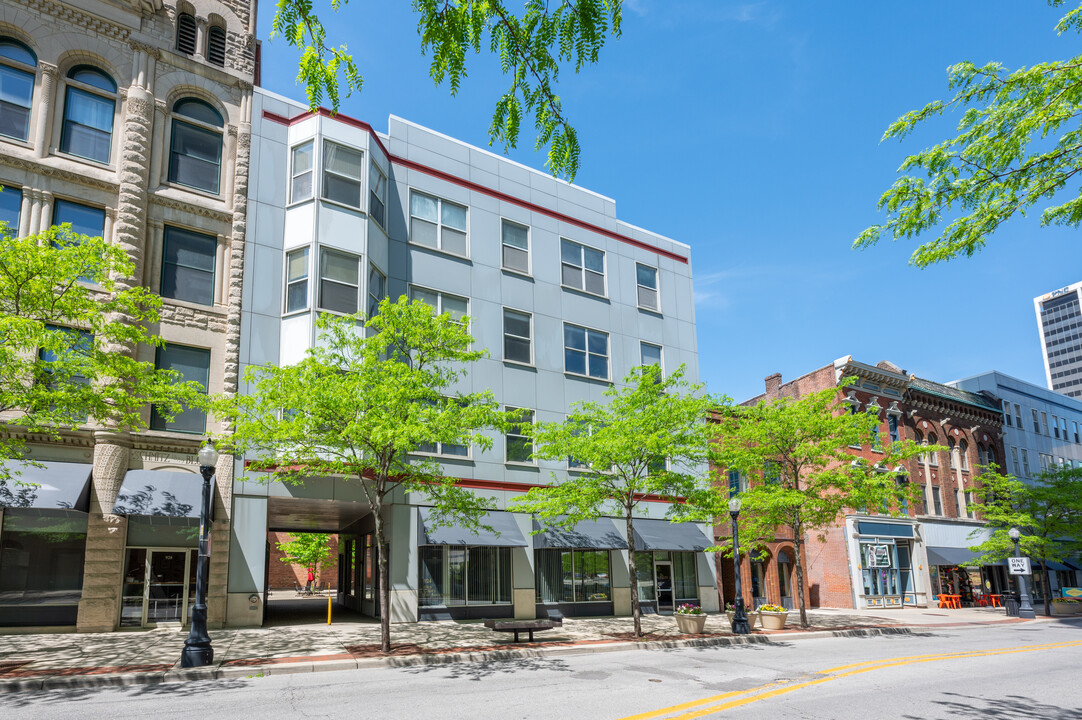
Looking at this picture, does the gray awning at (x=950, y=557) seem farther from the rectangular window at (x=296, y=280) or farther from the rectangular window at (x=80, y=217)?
the rectangular window at (x=80, y=217)

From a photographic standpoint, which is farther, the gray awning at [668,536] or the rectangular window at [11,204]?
the gray awning at [668,536]

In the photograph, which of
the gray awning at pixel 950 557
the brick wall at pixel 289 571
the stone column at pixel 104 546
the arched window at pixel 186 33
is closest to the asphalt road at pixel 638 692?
the stone column at pixel 104 546

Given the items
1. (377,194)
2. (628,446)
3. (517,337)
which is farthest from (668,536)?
(377,194)

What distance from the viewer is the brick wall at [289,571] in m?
50.9

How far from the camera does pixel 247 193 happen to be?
22.8 meters

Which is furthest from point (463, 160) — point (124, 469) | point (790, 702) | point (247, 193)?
point (790, 702)

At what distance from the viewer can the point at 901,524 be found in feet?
130

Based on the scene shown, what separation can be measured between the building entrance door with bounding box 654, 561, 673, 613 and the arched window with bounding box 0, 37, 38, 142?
25144mm

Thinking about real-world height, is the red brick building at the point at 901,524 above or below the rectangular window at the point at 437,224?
below

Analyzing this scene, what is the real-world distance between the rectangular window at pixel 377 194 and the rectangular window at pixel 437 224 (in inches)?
47.1

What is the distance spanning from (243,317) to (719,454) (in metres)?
15.8

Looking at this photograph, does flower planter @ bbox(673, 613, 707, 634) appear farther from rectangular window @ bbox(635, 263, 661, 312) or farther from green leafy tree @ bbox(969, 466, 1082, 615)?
green leafy tree @ bbox(969, 466, 1082, 615)

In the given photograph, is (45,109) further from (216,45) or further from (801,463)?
(801,463)

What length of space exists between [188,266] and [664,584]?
20536 mm
